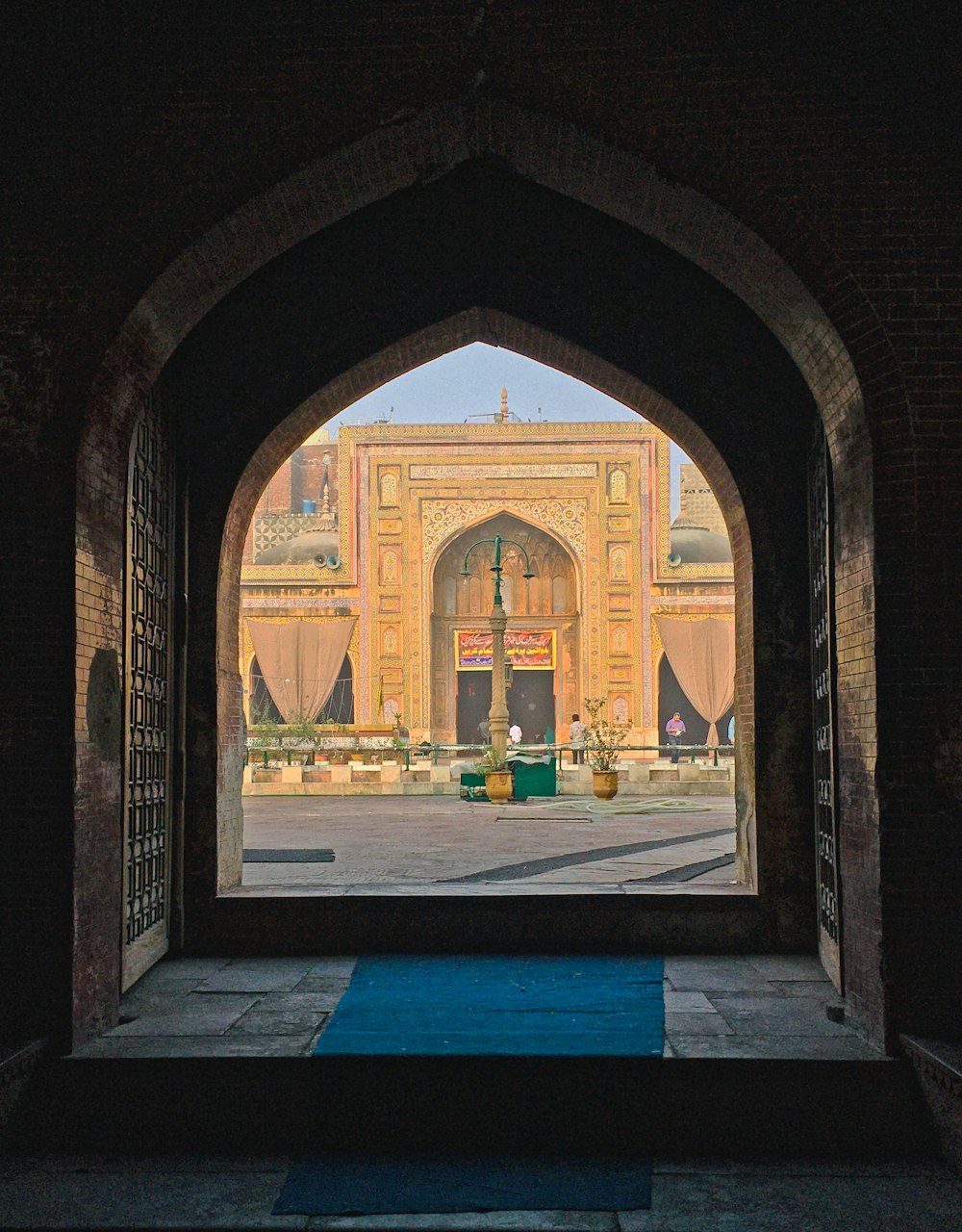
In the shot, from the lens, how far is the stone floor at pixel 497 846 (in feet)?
23.2

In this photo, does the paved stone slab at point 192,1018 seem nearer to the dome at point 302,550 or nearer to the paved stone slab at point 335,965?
the paved stone slab at point 335,965

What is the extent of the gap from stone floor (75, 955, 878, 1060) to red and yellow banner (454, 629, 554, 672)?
23291mm

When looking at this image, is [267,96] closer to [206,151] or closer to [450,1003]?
[206,151]

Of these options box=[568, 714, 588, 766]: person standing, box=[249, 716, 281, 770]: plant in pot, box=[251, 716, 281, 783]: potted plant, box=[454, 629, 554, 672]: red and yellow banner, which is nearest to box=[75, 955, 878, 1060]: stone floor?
box=[251, 716, 281, 783]: potted plant

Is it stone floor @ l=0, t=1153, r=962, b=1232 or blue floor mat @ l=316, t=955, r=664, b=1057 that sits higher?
blue floor mat @ l=316, t=955, r=664, b=1057

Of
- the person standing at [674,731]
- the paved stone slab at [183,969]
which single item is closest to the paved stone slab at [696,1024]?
the paved stone slab at [183,969]

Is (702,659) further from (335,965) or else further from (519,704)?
(335,965)

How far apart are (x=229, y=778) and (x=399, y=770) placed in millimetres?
13254

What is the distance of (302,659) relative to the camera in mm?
28625

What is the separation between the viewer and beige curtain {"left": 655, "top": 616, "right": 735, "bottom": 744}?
28.4 meters

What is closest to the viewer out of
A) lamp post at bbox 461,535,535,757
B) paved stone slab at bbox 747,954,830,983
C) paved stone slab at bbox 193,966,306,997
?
paved stone slab at bbox 193,966,306,997

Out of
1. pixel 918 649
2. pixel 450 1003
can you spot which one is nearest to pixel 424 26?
pixel 918 649

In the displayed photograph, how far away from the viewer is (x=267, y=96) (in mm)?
4871

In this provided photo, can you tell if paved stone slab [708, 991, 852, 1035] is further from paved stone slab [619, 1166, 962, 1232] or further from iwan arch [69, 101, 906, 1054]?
iwan arch [69, 101, 906, 1054]
